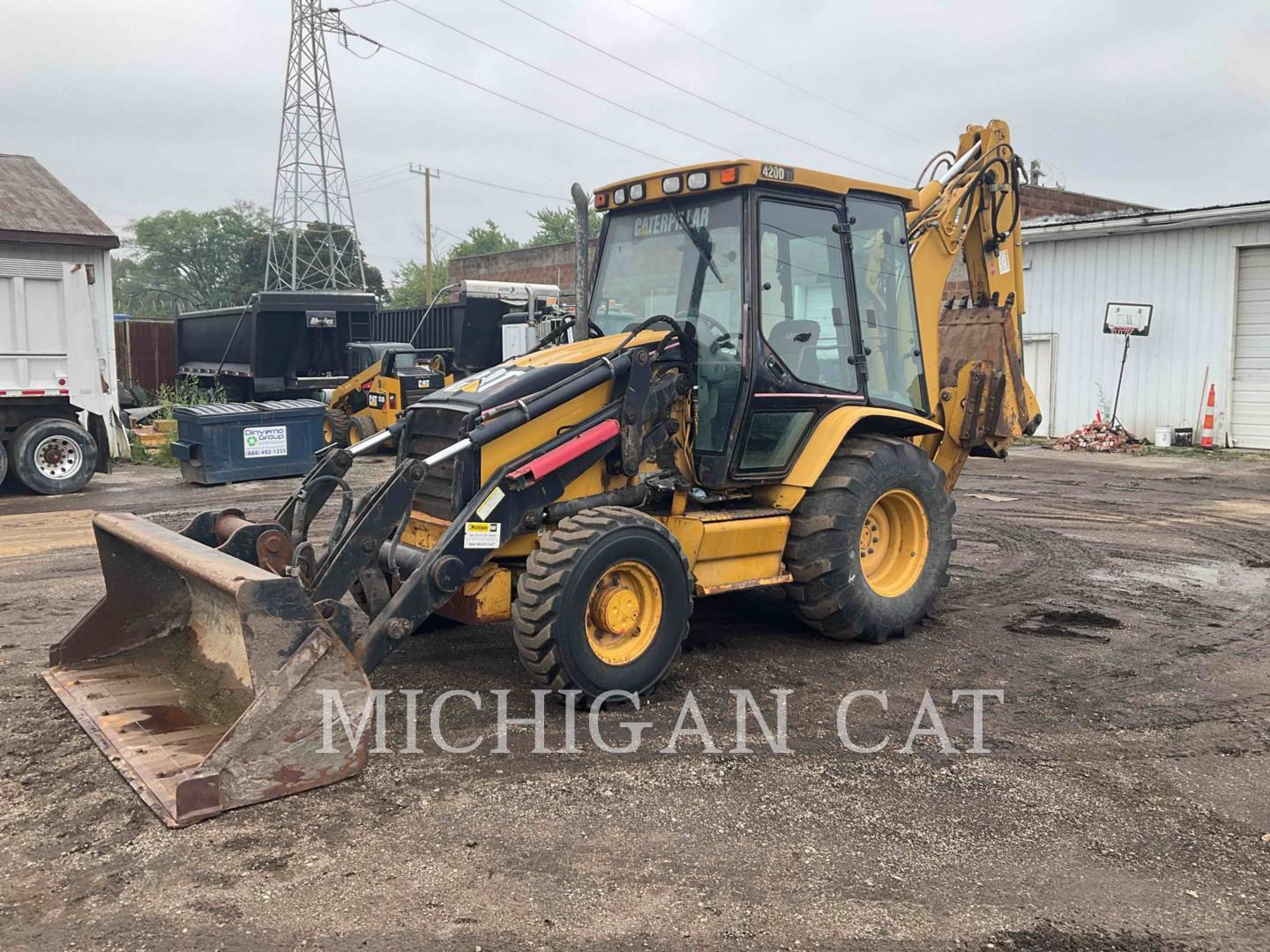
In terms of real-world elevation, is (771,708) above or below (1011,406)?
below

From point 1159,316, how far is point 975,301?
11643 millimetres

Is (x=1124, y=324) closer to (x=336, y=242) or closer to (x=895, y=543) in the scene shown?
(x=895, y=543)

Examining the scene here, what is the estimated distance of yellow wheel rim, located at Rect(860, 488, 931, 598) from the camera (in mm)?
6336

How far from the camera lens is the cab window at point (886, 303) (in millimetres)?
6293

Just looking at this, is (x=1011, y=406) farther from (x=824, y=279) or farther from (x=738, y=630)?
(x=738, y=630)

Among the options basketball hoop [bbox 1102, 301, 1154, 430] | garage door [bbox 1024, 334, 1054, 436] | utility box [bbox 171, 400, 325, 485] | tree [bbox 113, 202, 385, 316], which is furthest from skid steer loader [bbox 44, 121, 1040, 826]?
tree [bbox 113, 202, 385, 316]

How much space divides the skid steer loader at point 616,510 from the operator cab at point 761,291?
0.01 metres

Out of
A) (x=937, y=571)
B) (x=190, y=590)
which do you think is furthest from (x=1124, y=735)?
(x=190, y=590)

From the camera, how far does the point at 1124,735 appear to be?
480cm

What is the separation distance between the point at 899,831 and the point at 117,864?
2.66 m

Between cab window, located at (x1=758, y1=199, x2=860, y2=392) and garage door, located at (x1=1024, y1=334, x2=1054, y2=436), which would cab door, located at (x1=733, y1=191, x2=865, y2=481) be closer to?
cab window, located at (x1=758, y1=199, x2=860, y2=392)

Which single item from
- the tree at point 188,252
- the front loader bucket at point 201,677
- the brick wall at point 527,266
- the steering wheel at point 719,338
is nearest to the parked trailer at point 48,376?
the front loader bucket at point 201,677

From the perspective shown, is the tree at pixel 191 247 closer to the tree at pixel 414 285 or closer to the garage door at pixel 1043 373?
the tree at pixel 414 285

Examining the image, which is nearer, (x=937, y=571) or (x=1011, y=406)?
(x=937, y=571)
